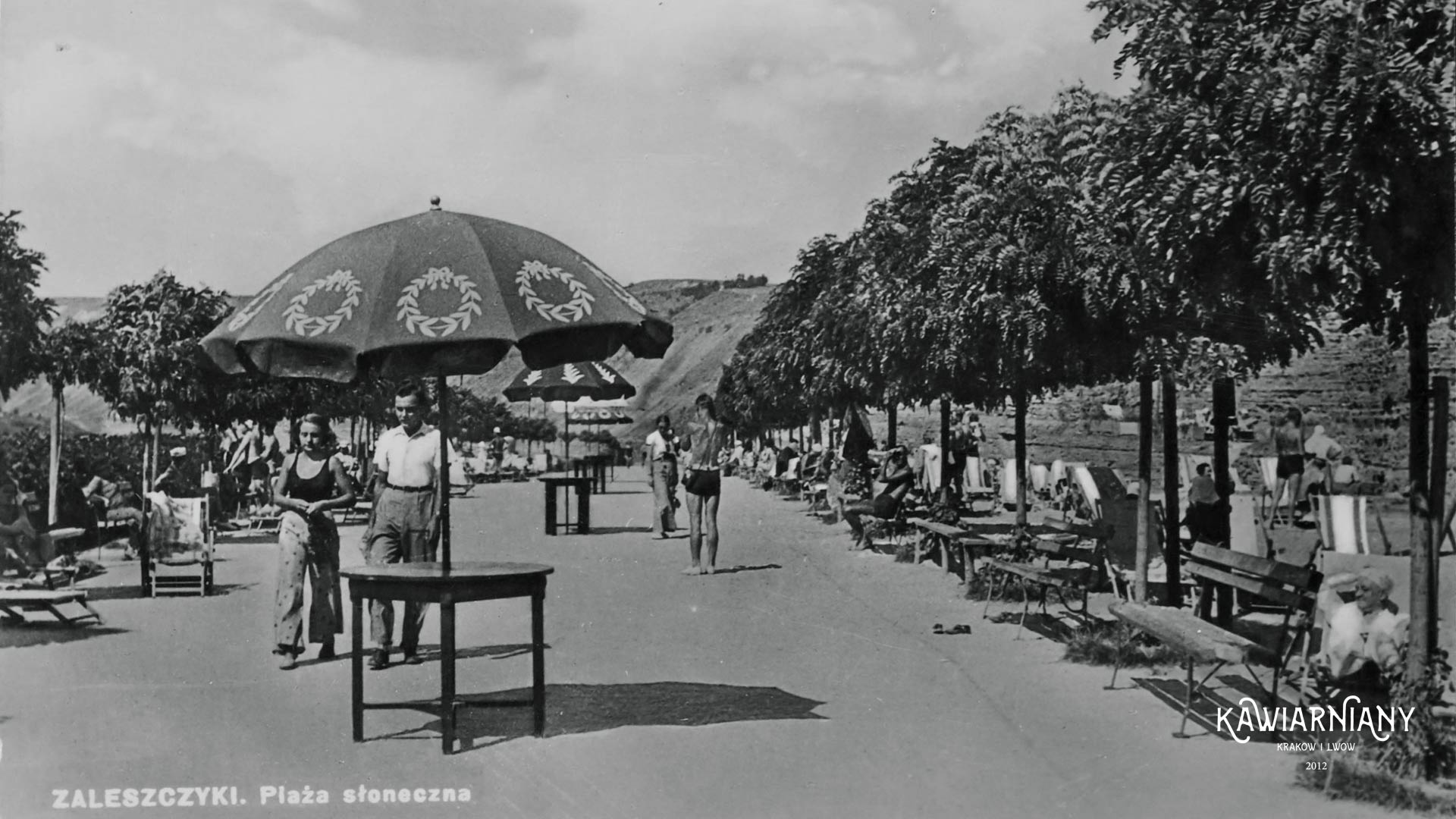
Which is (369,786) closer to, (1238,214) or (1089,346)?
(1238,214)

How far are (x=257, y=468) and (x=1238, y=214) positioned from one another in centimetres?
2156

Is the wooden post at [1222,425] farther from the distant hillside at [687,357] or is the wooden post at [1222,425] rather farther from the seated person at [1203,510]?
the distant hillside at [687,357]

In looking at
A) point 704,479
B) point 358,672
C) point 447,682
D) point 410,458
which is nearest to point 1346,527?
point 704,479

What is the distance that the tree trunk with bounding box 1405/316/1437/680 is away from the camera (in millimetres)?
6344

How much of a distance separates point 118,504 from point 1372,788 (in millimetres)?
15692

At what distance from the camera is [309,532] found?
9.42 m

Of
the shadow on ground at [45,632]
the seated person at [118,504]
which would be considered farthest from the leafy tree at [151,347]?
the shadow on ground at [45,632]

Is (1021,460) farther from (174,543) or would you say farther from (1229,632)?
(174,543)

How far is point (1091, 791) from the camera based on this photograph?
20.2 feet

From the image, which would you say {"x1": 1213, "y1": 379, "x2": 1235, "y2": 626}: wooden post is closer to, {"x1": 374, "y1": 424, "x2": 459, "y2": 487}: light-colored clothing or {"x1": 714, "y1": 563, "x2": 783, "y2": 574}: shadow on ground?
{"x1": 374, "y1": 424, "x2": 459, "y2": 487}: light-colored clothing

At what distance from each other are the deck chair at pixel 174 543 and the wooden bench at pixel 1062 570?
23.6 feet

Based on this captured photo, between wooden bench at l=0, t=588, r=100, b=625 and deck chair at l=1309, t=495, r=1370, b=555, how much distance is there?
10.3 metres

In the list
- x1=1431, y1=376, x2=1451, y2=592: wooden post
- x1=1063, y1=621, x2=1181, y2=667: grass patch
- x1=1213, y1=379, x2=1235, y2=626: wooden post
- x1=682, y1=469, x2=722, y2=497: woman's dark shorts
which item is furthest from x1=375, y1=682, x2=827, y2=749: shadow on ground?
x1=682, y1=469, x2=722, y2=497: woman's dark shorts

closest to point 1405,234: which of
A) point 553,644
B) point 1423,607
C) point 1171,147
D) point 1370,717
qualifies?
point 1171,147
